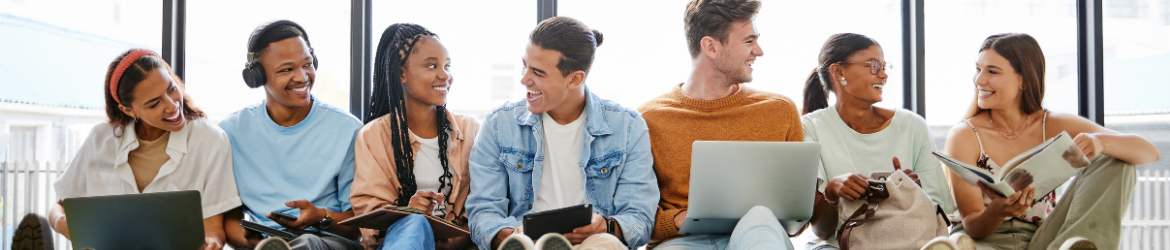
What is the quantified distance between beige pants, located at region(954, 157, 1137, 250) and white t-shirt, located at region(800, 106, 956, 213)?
271 mm

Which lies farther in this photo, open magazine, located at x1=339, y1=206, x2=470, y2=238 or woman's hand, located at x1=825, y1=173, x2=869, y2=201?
woman's hand, located at x1=825, y1=173, x2=869, y2=201

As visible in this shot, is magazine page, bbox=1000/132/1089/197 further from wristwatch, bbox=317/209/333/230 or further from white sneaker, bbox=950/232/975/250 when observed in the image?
wristwatch, bbox=317/209/333/230

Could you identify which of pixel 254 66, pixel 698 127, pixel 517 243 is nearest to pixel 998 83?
pixel 698 127

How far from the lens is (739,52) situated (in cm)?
224

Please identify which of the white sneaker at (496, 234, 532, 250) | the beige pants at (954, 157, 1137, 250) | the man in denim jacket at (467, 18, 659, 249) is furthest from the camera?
the man in denim jacket at (467, 18, 659, 249)

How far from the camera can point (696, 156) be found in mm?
1771

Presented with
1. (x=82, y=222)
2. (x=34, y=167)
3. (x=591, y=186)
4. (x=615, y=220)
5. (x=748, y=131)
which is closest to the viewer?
(x=82, y=222)

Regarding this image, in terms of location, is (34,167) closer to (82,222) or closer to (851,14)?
(82,222)

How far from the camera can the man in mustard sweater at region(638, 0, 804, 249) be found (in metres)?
2.20

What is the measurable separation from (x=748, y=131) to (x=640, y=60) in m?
0.87

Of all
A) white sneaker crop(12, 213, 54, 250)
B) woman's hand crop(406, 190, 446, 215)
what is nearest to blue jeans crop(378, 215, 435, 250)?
woman's hand crop(406, 190, 446, 215)

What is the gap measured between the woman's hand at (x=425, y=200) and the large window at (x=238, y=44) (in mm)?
1043

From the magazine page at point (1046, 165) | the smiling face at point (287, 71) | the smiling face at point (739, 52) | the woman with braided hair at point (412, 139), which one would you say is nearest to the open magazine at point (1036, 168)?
the magazine page at point (1046, 165)

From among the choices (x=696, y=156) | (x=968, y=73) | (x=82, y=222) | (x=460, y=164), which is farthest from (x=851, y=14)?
(x=82, y=222)
